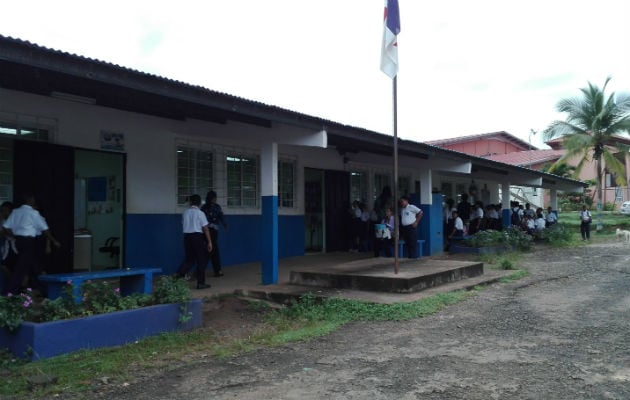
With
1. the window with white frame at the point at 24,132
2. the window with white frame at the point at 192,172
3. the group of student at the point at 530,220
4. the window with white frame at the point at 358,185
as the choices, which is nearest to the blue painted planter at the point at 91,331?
the window with white frame at the point at 24,132

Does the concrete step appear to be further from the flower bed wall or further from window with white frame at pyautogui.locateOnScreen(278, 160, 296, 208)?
the flower bed wall

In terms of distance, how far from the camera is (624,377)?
4266 millimetres

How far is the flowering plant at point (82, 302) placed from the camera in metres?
4.91

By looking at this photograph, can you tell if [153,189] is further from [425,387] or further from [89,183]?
[425,387]

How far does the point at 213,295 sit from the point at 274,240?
1.33 meters

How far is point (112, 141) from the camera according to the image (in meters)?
8.83

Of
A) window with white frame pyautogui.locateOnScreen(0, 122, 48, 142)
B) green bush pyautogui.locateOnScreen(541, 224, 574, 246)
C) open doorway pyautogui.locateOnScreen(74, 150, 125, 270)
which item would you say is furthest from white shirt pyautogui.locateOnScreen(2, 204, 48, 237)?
green bush pyautogui.locateOnScreen(541, 224, 574, 246)

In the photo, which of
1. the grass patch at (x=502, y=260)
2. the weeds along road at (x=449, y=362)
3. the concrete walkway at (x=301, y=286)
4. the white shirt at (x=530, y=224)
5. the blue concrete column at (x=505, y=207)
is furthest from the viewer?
the blue concrete column at (x=505, y=207)

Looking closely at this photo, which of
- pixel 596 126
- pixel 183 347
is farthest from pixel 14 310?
pixel 596 126

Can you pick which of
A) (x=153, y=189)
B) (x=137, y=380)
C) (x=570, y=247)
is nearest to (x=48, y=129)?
(x=153, y=189)

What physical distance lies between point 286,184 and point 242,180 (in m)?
1.52

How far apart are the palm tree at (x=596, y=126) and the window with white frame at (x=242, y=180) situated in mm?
19694

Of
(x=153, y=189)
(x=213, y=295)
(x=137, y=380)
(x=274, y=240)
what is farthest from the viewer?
(x=153, y=189)

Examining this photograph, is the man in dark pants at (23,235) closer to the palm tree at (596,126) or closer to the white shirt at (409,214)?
the white shirt at (409,214)
